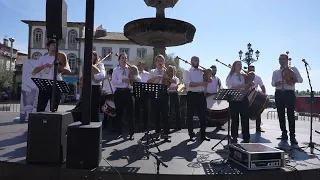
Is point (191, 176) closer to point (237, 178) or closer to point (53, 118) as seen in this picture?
point (237, 178)

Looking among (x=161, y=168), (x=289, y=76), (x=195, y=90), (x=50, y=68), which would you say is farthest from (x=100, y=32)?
(x=161, y=168)

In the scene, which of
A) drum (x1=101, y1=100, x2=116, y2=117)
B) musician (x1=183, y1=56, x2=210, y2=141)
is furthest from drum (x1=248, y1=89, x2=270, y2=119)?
drum (x1=101, y1=100, x2=116, y2=117)

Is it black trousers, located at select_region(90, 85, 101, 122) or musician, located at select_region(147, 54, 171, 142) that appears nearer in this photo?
musician, located at select_region(147, 54, 171, 142)

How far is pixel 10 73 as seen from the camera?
4366 cm

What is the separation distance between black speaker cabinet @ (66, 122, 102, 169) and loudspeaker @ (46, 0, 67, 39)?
5.01 ft

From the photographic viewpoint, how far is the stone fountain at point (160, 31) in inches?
298

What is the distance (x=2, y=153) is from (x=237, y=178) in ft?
12.0

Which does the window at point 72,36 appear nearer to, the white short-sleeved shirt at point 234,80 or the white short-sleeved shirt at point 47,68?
the white short-sleeved shirt at point 47,68

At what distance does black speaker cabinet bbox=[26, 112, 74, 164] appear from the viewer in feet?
12.6

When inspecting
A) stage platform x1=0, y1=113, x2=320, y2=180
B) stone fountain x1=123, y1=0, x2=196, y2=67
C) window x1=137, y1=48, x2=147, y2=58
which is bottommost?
stage platform x1=0, y1=113, x2=320, y2=180

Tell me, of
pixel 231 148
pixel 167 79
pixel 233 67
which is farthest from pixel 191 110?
pixel 231 148

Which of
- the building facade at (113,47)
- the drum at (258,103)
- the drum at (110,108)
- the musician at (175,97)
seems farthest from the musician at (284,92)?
the building facade at (113,47)

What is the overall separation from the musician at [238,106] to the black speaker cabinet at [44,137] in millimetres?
3647

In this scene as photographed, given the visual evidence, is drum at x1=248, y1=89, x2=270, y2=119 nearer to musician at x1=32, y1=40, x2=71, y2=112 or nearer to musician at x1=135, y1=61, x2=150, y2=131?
musician at x1=135, y1=61, x2=150, y2=131
